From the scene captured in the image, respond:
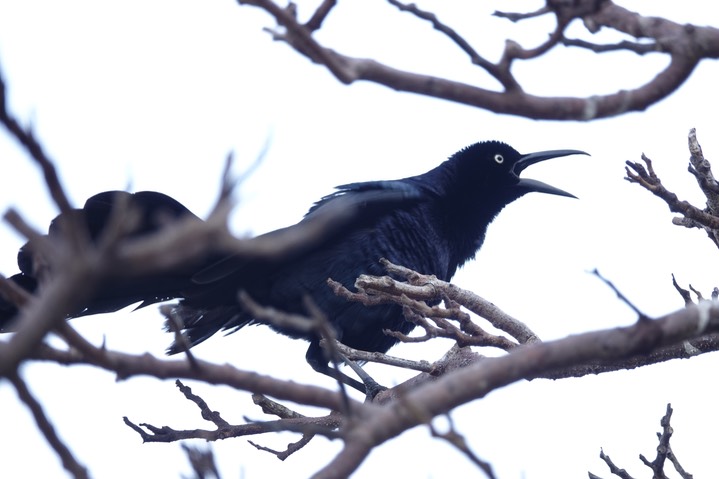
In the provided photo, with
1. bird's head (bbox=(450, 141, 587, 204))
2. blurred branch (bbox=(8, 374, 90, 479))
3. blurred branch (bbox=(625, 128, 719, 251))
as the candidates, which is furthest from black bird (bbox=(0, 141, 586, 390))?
blurred branch (bbox=(8, 374, 90, 479))

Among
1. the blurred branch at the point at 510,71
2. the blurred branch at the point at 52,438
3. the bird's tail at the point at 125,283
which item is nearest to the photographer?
the blurred branch at the point at 52,438

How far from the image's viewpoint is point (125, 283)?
3955mm

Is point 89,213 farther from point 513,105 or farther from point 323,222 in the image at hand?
point 323,222

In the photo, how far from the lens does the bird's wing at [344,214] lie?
640 cm

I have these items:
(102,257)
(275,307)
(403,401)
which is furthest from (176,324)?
(275,307)

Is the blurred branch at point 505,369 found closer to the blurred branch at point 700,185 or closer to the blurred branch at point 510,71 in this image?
the blurred branch at point 510,71

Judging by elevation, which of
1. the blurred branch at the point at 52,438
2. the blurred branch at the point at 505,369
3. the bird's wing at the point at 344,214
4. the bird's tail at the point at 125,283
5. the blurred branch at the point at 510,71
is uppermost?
the bird's wing at the point at 344,214

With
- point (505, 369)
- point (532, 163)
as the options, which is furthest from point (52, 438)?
point (532, 163)

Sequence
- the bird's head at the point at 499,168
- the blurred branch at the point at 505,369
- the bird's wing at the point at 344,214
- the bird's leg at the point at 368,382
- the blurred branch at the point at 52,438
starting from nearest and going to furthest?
the blurred branch at the point at 52,438
the blurred branch at the point at 505,369
the bird's wing at the point at 344,214
the bird's leg at the point at 368,382
the bird's head at the point at 499,168

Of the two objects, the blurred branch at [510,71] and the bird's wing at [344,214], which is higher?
the bird's wing at [344,214]

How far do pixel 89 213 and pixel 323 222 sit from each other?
339 centimetres

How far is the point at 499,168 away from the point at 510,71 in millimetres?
5382

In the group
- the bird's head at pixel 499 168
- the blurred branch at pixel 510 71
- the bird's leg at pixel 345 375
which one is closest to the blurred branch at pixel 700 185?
the blurred branch at pixel 510 71

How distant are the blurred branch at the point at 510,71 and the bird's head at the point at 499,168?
5.05m
